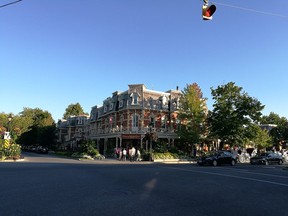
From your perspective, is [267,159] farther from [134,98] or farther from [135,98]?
[134,98]

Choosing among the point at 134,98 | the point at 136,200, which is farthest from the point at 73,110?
the point at 136,200

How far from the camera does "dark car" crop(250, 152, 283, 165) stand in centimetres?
3200

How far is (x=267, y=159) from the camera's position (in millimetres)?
32531

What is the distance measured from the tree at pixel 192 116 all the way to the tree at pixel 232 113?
74.5 inches

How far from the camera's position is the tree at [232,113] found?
133ft

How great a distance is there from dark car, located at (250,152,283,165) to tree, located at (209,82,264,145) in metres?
7.44

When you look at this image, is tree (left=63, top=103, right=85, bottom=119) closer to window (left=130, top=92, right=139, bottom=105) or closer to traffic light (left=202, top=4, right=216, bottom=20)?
window (left=130, top=92, right=139, bottom=105)

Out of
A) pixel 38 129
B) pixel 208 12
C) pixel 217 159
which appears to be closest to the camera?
pixel 208 12

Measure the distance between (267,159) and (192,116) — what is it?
1254 cm

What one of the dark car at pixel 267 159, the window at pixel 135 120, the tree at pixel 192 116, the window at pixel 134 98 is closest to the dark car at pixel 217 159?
the dark car at pixel 267 159

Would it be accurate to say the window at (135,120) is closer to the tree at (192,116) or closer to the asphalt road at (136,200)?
the tree at (192,116)

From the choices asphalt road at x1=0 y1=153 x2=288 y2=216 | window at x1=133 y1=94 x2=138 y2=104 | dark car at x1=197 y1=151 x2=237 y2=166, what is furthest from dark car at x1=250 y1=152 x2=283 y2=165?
asphalt road at x1=0 y1=153 x2=288 y2=216

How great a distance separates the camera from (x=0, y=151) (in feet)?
92.5

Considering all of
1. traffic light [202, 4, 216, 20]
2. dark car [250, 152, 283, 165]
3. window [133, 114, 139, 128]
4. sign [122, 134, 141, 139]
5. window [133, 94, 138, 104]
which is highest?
window [133, 94, 138, 104]
